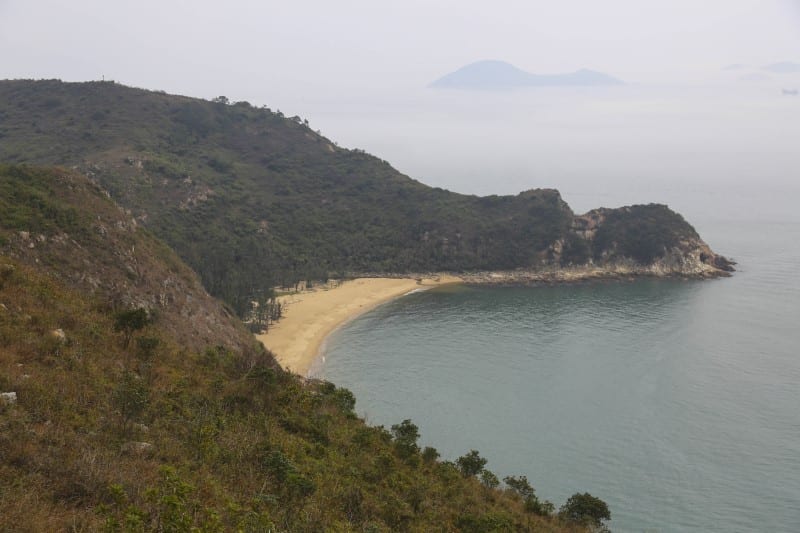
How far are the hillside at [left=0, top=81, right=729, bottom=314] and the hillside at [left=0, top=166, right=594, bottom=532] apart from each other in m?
55.3

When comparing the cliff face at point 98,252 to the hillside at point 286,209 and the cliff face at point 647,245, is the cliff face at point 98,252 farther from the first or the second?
the cliff face at point 647,245

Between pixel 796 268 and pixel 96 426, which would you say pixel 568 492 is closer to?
pixel 96 426

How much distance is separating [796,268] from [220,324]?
128 m

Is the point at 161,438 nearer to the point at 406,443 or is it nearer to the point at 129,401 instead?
the point at 129,401

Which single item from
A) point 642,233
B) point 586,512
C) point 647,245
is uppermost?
point 642,233

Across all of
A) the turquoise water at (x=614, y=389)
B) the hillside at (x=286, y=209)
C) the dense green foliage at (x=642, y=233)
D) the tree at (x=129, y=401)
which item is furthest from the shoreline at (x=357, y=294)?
the tree at (x=129, y=401)

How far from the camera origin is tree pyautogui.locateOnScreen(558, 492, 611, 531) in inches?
1082

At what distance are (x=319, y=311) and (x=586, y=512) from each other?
204 feet

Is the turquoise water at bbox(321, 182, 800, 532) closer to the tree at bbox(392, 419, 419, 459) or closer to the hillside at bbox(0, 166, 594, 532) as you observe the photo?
the tree at bbox(392, 419, 419, 459)

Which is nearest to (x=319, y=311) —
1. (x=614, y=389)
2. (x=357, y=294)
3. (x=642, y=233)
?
(x=357, y=294)

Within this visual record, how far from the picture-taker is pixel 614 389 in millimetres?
56594

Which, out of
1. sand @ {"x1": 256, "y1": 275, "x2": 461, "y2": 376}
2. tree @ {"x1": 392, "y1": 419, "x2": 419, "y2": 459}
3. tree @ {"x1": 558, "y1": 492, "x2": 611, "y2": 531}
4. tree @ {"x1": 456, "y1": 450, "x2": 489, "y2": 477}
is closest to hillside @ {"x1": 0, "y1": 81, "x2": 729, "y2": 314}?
sand @ {"x1": 256, "y1": 275, "x2": 461, "y2": 376}

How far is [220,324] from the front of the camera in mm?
42625

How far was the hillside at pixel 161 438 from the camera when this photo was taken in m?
10.7
